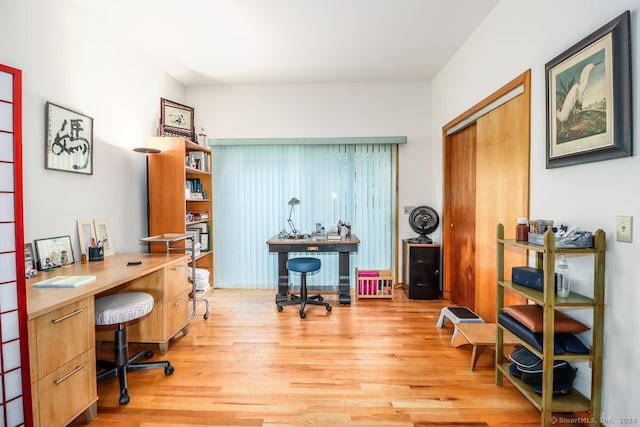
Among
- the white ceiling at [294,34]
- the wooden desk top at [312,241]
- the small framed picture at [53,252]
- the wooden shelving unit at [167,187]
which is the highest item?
the white ceiling at [294,34]

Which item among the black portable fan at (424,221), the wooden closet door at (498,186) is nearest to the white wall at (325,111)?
the black portable fan at (424,221)

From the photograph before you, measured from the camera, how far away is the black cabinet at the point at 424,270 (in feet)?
12.1

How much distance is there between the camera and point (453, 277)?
3.64 metres

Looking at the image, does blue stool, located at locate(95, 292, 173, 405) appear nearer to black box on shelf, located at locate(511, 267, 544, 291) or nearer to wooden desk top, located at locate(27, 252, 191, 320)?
wooden desk top, located at locate(27, 252, 191, 320)

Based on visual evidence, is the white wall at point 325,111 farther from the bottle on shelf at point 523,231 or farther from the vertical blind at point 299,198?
the bottle on shelf at point 523,231

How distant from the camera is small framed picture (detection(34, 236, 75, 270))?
201cm

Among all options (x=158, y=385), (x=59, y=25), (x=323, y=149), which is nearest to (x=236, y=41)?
(x=59, y=25)

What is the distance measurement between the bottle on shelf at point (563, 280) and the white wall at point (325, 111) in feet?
8.23

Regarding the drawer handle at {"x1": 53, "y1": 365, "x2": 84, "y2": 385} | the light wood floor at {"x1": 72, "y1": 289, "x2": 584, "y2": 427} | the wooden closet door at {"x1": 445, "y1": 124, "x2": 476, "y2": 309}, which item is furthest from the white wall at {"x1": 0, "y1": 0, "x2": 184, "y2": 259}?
the wooden closet door at {"x1": 445, "y1": 124, "x2": 476, "y2": 309}

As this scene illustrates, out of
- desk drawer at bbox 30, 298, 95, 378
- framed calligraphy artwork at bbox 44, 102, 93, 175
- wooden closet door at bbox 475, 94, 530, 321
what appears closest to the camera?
desk drawer at bbox 30, 298, 95, 378

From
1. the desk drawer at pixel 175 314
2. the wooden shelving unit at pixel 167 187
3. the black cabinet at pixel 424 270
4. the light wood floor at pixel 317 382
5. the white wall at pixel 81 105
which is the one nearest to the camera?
the light wood floor at pixel 317 382

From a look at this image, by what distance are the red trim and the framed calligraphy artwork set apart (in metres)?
1.08

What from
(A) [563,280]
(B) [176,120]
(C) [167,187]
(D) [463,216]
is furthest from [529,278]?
(B) [176,120]

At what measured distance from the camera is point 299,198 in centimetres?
411
